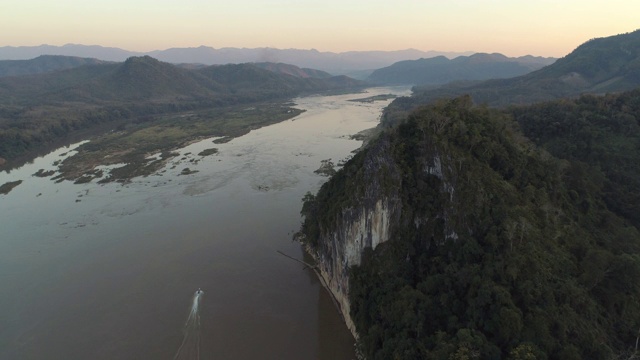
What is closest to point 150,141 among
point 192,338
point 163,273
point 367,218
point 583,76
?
point 163,273

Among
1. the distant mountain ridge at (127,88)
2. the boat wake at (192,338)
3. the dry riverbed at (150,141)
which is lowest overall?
the boat wake at (192,338)

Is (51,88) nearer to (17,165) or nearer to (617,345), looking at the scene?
(17,165)

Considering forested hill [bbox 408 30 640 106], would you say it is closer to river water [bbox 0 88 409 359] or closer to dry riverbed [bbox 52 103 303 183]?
dry riverbed [bbox 52 103 303 183]

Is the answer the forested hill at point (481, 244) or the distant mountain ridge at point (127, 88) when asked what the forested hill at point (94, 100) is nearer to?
the distant mountain ridge at point (127, 88)

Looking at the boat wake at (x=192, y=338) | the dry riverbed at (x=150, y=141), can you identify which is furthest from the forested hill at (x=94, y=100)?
the boat wake at (x=192, y=338)

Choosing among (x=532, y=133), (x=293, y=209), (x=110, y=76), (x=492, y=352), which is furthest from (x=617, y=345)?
(x=110, y=76)

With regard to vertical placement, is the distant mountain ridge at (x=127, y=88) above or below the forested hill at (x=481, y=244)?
above

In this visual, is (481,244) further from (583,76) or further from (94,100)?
(94,100)

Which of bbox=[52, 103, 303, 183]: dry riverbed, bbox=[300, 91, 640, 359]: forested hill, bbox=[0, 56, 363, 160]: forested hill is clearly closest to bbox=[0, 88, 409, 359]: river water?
bbox=[300, 91, 640, 359]: forested hill
